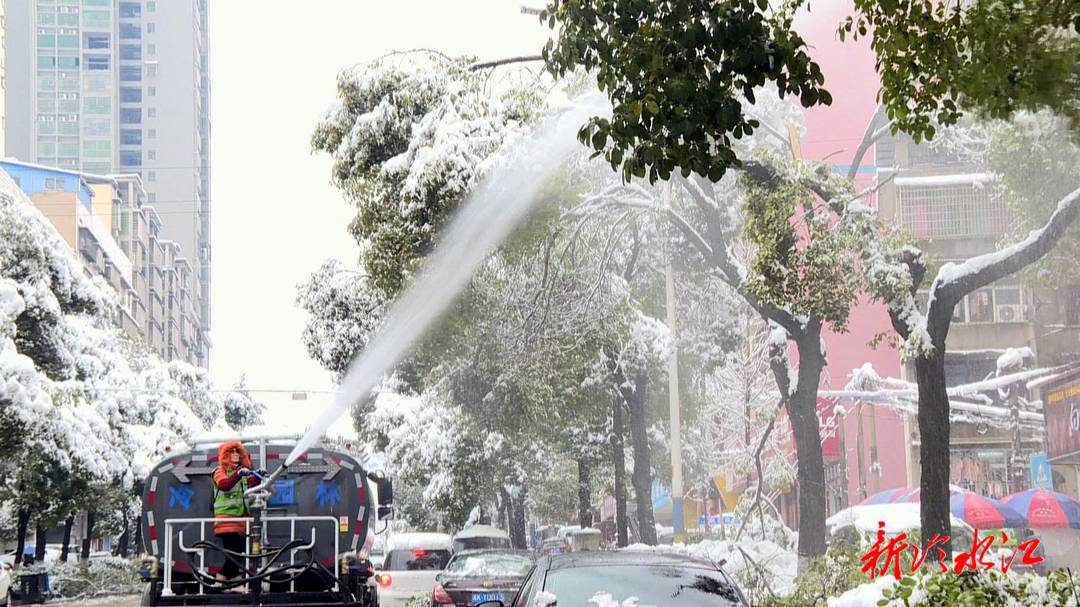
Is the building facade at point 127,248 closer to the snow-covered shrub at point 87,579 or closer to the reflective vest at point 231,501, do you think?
the snow-covered shrub at point 87,579

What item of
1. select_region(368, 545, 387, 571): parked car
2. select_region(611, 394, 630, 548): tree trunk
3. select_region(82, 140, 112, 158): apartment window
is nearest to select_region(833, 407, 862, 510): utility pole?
select_region(611, 394, 630, 548): tree trunk

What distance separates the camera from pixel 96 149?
474 feet

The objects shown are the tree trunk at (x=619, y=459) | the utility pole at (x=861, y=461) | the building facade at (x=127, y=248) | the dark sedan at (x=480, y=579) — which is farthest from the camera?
the building facade at (x=127, y=248)

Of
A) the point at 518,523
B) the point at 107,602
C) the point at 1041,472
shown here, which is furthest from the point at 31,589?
the point at 1041,472

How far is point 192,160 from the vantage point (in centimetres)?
15188

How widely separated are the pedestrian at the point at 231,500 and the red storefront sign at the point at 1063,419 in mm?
18391

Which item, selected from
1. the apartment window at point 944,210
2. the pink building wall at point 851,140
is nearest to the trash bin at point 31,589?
the pink building wall at point 851,140

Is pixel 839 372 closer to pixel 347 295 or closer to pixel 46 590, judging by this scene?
pixel 347 295

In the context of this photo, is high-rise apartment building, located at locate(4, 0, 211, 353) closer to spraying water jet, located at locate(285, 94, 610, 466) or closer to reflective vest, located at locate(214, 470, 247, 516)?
spraying water jet, located at locate(285, 94, 610, 466)

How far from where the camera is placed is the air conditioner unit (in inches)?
1512

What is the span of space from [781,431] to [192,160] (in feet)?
408

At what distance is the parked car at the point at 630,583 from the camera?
7906mm

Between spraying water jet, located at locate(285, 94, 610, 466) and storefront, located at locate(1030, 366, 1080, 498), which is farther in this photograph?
storefront, located at locate(1030, 366, 1080, 498)

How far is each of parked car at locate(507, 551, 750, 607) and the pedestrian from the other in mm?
3924
